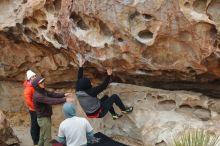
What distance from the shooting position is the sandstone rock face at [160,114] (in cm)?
902

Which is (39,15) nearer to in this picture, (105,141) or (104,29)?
(104,29)

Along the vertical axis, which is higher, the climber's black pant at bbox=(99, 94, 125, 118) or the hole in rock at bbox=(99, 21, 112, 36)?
the hole in rock at bbox=(99, 21, 112, 36)

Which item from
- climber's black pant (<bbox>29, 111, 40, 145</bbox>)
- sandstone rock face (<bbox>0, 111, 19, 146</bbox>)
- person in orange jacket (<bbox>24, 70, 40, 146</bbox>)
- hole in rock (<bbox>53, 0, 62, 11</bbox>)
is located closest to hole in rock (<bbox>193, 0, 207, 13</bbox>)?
hole in rock (<bbox>53, 0, 62, 11</bbox>)

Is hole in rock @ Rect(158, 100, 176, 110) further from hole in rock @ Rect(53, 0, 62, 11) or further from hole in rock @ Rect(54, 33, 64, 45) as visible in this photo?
hole in rock @ Rect(53, 0, 62, 11)

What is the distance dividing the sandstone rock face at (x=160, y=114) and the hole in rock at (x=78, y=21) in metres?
1.38

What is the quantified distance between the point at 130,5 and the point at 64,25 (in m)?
1.59

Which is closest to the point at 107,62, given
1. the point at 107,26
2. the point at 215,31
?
the point at 107,26

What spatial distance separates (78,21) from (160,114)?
228cm

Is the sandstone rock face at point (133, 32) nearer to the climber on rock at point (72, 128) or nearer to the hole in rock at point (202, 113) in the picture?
the hole in rock at point (202, 113)

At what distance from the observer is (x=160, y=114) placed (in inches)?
373

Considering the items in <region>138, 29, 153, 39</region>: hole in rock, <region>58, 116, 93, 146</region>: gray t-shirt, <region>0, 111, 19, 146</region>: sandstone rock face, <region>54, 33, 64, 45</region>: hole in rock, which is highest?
Result: <region>138, 29, 153, 39</region>: hole in rock

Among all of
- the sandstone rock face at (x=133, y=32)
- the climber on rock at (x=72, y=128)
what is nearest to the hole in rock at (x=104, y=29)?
the sandstone rock face at (x=133, y=32)

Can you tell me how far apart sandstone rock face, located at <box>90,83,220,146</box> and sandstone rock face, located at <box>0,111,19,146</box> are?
1.98m

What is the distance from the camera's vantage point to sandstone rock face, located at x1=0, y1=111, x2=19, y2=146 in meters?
10.4
